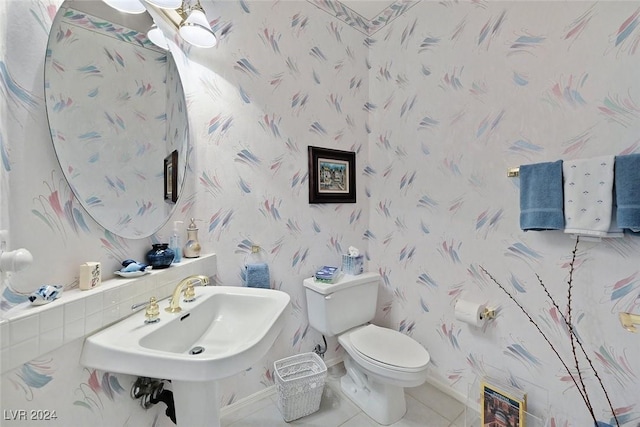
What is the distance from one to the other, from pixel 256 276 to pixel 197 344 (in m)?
0.48

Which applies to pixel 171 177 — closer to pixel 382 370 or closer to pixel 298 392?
pixel 298 392

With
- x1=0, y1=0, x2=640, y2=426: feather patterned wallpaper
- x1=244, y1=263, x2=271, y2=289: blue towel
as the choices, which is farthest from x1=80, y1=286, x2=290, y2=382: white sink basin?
x1=244, y1=263, x2=271, y2=289: blue towel

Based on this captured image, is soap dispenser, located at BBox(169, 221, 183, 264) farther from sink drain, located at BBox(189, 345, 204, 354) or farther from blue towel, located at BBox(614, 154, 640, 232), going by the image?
blue towel, located at BBox(614, 154, 640, 232)

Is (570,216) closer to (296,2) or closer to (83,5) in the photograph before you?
(296,2)

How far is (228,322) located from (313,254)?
77cm

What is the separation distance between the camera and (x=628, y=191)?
1.00 m

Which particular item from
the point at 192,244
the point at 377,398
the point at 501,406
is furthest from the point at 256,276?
the point at 501,406

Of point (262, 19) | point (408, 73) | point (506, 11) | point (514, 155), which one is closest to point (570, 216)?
point (514, 155)

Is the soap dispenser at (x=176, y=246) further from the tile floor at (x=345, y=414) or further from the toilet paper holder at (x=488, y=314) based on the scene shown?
the toilet paper holder at (x=488, y=314)

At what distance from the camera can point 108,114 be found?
0.99m

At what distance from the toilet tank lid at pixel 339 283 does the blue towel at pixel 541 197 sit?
93 centimetres

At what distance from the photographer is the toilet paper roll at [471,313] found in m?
1.42

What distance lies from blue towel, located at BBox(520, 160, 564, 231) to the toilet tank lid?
3.05ft

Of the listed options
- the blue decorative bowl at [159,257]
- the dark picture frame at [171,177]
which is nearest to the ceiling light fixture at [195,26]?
the dark picture frame at [171,177]
